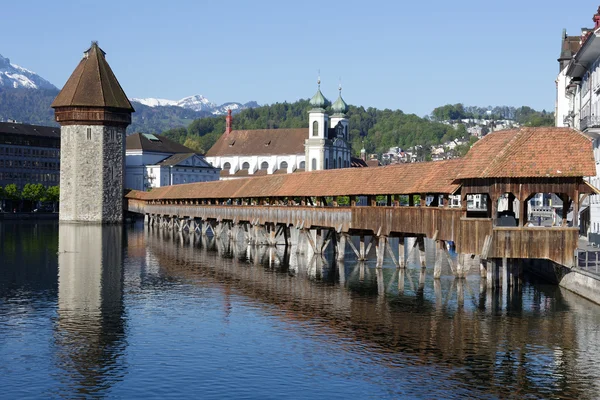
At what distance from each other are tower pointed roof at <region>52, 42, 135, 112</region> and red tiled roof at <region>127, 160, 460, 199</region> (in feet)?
99.4

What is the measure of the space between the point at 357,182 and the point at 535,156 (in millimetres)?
14436

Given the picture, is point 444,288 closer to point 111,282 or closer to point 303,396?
point 111,282

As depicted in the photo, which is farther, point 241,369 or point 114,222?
point 114,222

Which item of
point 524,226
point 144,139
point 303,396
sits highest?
point 144,139

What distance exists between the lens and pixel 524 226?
30828mm

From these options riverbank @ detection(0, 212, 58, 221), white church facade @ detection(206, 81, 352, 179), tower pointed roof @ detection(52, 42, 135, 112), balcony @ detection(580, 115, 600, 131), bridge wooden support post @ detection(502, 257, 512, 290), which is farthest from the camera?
white church facade @ detection(206, 81, 352, 179)

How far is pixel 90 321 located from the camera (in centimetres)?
2875

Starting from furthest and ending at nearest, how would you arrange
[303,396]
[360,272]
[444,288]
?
1. [360,272]
2. [444,288]
3. [303,396]

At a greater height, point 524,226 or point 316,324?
point 524,226

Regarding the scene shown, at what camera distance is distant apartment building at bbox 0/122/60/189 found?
426ft

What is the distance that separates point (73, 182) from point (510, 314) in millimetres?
72093

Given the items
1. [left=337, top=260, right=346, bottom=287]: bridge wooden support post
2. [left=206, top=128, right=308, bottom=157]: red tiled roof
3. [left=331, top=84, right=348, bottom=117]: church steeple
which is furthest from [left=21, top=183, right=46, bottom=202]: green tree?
[left=337, top=260, right=346, bottom=287]: bridge wooden support post

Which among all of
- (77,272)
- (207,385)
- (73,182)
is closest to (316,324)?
(207,385)

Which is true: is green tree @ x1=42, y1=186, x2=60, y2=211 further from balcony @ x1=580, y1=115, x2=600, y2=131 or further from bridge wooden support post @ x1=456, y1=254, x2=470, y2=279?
bridge wooden support post @ x1=456, y1=254, x2=470, y2=279
